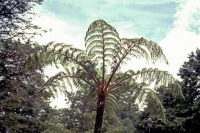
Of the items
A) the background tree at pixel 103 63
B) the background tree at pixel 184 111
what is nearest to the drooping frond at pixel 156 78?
the background tree at pixel 103 63

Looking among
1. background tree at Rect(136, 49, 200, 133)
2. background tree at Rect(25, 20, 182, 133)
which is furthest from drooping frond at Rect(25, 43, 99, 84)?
background tree at Rect(136, 49, 200, 133)

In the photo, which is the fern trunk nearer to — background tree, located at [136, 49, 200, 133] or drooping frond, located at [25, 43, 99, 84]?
drooping frond, located at [25, 43, 99, 84]

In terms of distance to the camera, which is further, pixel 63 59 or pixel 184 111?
pixel 184 111

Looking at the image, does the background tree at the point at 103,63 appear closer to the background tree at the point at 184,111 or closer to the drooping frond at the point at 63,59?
the drooping frond at the point at 63,59

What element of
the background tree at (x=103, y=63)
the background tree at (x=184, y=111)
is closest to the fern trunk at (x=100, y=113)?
the background tree at (x=103, y=63)

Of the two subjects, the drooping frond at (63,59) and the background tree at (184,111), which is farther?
the background tree at (184,111)

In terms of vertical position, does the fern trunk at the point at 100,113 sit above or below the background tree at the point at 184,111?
below

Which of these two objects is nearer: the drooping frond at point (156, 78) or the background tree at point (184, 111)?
the drooping frond at point (156, 78)

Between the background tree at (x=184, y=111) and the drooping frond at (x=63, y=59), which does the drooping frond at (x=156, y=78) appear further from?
the background tree at (x=184, y=111)

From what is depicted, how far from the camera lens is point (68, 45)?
6.70m

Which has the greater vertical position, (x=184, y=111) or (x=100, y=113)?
(x=184, y=111)

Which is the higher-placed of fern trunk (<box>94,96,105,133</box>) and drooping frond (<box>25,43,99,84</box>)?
drooping frond (<box>25,43,99,84</box>)

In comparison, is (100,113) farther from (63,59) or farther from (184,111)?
(184,111)

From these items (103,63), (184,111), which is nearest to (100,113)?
(103,63)
